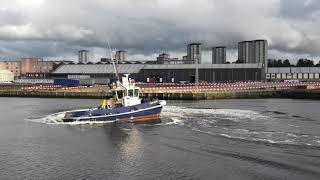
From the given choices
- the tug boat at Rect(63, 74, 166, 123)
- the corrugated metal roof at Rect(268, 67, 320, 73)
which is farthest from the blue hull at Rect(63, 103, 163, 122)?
the corrugated metal roof at Rect(268, 67, 320, 73)

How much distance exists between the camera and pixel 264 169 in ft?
87.4

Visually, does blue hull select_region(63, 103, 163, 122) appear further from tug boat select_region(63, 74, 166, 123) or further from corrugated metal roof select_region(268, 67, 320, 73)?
corrugated metal roof select_region(268, 67, 320, 73)

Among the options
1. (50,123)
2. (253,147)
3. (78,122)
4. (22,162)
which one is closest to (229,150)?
(253,147)

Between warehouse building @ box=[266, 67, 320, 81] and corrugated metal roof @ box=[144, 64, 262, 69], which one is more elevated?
corrugated metal roof @ box=[144, 64, 262, 69]

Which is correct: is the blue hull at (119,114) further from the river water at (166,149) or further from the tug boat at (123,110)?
the river water at (166,149)

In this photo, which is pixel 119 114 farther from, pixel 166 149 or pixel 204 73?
pixel 204 73

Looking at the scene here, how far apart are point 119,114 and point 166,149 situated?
1596cm

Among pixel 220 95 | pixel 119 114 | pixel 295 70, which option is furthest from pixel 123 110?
pixel 295 70

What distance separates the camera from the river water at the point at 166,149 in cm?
2661

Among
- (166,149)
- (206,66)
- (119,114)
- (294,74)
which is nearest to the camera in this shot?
(166,149)

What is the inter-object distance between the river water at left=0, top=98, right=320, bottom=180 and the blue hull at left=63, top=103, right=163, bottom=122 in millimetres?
1068

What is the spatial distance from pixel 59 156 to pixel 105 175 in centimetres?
679

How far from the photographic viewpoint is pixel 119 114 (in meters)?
48.6

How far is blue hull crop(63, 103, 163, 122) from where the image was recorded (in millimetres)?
48312
